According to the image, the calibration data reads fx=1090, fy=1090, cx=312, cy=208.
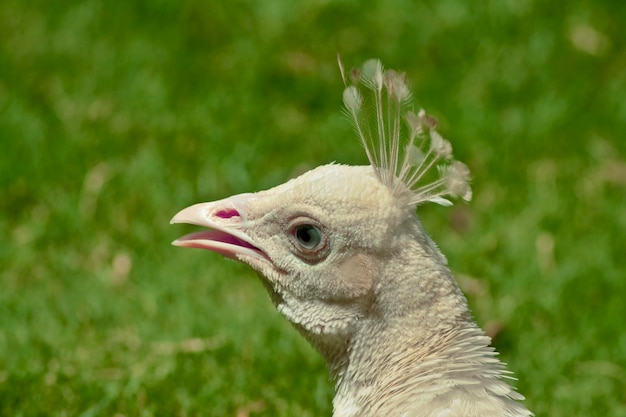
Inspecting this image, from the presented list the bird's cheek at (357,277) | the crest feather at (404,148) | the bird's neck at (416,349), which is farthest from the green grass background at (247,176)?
the crest feather at (404,148)

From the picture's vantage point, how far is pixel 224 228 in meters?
3.44

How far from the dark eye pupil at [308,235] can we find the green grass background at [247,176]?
3.85 ft

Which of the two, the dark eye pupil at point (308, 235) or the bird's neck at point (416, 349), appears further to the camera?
the dark eye pupil at point (308, 235)

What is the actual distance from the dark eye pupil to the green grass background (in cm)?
117

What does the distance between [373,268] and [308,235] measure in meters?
0.23

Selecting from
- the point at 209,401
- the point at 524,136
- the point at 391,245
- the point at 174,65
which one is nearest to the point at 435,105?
the point at 524,136

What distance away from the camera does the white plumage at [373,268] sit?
10.8ft

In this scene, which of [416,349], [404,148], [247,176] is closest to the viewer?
[416,349]

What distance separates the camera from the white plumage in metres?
3.30

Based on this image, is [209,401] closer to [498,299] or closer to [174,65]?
Result: [498,299]

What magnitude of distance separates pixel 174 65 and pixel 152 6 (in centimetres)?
52

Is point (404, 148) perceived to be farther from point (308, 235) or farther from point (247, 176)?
point (247, 176)

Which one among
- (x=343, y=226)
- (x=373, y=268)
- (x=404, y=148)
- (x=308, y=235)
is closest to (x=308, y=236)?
(x=308, y=235)

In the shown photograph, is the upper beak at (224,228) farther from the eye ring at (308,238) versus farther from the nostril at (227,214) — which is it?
the eye ring at (308,238)
